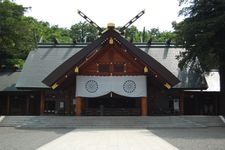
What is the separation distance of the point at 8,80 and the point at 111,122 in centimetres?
1447

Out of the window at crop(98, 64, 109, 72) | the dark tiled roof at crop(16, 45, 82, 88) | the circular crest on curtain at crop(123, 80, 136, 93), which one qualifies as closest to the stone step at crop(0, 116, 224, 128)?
the circular crest on curtain at crop(123, 80, 136, 93)

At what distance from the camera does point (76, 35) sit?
71.2 m

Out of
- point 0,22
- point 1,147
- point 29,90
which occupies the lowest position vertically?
point 1,147

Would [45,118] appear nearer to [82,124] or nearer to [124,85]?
[82,124]

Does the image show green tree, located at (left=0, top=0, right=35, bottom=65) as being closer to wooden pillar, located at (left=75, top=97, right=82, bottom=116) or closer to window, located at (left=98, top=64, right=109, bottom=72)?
window, located at (left=98, top=64, right=109, bottom=72)

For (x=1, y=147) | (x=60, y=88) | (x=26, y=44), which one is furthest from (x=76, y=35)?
(x=1, y=147)

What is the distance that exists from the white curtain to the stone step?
3.65 metres

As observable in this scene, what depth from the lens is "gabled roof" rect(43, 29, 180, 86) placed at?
28.4 metres

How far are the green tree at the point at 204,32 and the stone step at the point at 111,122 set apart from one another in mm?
3669

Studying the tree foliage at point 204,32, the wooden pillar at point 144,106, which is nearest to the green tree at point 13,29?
the wooden pillar at point 144,106

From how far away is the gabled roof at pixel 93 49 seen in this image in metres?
28.4

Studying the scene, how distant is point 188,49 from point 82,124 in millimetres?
8989

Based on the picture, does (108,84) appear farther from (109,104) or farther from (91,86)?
(109,104)

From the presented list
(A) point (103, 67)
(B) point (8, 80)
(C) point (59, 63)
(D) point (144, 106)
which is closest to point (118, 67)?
(A) point (103, 67)
